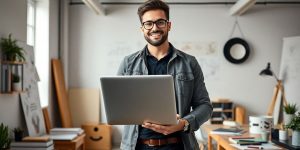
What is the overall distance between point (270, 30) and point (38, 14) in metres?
3.85

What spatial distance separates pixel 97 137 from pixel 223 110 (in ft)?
6.96

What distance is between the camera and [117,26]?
635 cm

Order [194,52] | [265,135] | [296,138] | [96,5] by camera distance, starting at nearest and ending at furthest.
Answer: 1. [296,138]
2. [265,135]
3. [96,5]
4. [194,52]

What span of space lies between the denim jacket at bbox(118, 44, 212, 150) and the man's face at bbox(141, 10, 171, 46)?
15cm

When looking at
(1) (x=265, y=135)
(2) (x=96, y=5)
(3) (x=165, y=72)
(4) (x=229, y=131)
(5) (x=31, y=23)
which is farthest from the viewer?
(2) (x=96, y=5)

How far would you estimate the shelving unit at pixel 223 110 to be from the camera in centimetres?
605

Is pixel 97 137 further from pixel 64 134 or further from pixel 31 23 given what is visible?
pixel 31 23

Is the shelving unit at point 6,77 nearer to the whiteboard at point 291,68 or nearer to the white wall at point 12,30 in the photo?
the white wall at point 12,30

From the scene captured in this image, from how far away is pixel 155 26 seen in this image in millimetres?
1868

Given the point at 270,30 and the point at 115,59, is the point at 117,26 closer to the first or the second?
the point at 115,59

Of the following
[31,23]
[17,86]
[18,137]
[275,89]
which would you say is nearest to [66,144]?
[18,137]

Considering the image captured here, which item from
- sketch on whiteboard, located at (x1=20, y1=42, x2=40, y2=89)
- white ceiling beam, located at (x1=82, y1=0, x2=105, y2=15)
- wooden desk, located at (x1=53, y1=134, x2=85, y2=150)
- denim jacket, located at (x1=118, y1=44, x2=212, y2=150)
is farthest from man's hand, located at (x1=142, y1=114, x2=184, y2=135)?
white ceiling beam, located at (x1=82, y1=0, x2=105, y2=15)

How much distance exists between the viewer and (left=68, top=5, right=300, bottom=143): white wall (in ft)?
20.8

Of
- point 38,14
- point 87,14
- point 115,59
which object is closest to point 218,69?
point 115,59
